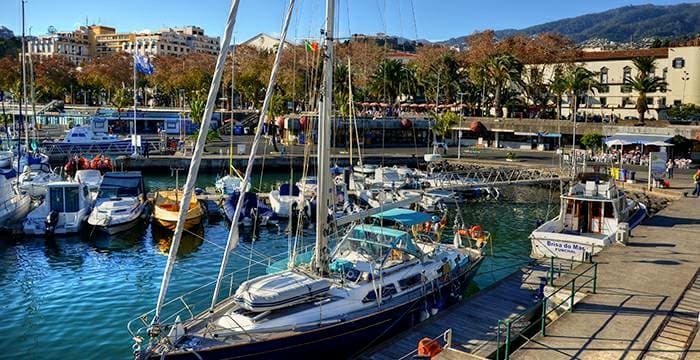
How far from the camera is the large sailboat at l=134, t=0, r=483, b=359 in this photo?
15.0 meters

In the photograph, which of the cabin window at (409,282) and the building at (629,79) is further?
the building at (629,79)

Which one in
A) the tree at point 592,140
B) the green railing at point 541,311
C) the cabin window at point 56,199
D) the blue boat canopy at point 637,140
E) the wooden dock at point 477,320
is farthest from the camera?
the tree at point 592,140

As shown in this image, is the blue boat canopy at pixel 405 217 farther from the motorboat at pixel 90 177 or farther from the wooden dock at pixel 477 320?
the motorboat at pixel 90 177

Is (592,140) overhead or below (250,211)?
overhead

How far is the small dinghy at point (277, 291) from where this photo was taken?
16141 mm

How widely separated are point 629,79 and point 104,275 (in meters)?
76.2

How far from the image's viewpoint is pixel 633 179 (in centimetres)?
5094

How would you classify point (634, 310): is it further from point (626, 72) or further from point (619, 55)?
point (619, 55)

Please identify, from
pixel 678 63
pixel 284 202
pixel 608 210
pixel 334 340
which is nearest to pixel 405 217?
pixel 334 340

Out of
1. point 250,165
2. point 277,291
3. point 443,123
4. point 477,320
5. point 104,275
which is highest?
point 443,123

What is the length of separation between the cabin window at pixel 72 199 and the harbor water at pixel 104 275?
65.7 inches

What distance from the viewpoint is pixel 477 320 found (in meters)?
19.9

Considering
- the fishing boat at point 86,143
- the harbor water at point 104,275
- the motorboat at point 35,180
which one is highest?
the fishing boat at point 86,143

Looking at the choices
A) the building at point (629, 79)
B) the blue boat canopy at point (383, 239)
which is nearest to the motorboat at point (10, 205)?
the blue boat canopy at point (383, 239)
